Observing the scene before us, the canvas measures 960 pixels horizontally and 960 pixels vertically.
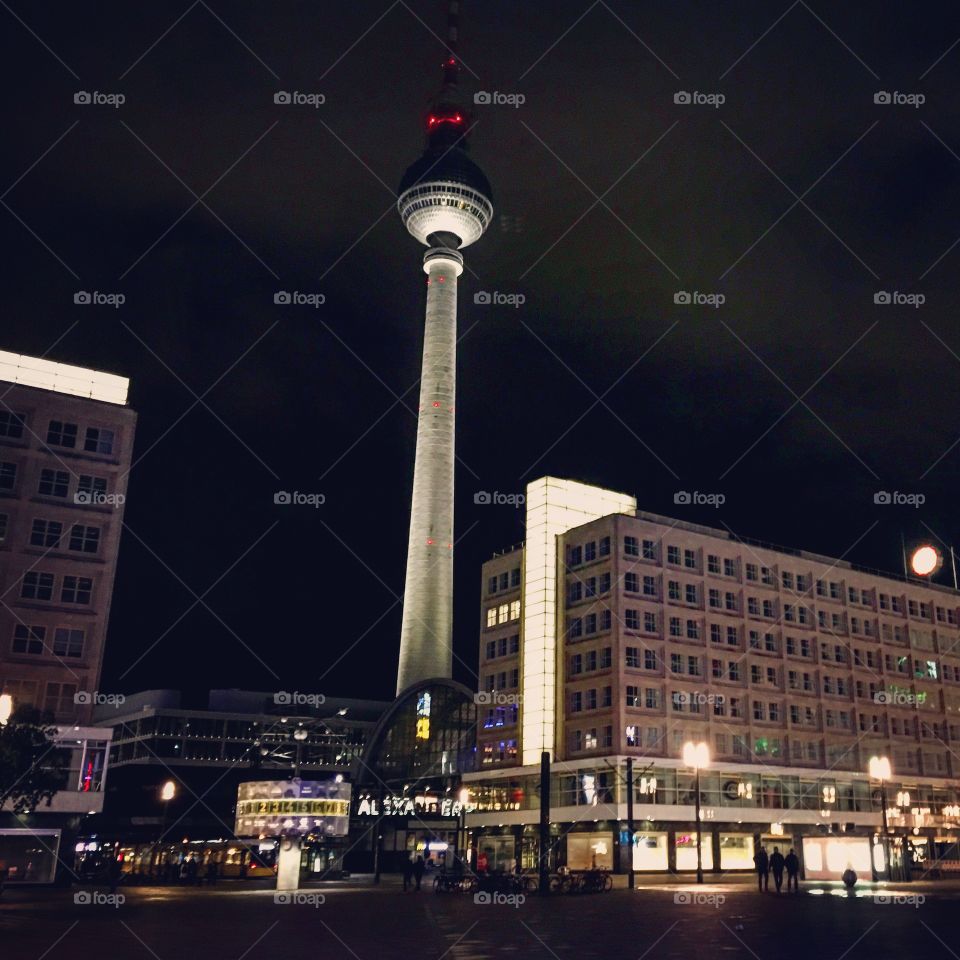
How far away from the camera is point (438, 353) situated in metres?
145

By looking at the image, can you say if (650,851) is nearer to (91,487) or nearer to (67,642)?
(67,642)

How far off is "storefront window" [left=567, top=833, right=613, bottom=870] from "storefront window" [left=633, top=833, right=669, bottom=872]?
2115mm

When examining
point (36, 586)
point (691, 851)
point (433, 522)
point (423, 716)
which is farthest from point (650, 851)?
point (433, 522)

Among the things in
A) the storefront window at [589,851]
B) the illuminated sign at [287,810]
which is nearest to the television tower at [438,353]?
→ the storefront window at [589,851]

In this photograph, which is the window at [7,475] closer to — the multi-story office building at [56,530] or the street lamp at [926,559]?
the multi-story office building at [56,530]

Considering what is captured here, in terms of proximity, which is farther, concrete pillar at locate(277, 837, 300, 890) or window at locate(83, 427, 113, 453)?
window at locate(83, 427, 113, 453)

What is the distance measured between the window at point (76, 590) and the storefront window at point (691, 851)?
4772cm

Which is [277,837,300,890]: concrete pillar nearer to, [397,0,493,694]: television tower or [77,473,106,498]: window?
[77,473,106,498]: window

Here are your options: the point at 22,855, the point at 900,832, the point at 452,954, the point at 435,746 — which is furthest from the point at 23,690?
the point at 900,832

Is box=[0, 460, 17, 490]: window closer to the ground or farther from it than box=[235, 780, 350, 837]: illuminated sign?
farther from it

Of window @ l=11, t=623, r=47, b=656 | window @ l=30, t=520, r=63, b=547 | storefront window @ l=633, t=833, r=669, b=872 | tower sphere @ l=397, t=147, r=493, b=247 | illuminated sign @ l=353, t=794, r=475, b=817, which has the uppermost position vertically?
tower sphere @ l=397, t=147, r=493, b=247

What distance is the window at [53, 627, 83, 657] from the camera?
6381 cm

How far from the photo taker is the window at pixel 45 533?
6488 cm

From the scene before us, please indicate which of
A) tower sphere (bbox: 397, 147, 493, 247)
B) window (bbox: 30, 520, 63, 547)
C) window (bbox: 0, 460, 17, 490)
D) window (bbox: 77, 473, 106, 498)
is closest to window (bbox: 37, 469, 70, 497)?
window (bbox: 77, 473, 106, 498)
